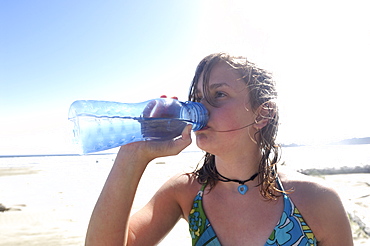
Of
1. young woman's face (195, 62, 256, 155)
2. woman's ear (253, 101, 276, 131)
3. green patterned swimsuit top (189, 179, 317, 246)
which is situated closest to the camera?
green patterned swimsuit top (189, 179, 317, 246)

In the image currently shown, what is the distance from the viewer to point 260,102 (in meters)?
1.77

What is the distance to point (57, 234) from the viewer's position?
15.3ft

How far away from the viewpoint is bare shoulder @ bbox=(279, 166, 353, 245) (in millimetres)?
1561

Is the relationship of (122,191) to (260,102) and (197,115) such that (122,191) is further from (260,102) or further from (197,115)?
(260,102)

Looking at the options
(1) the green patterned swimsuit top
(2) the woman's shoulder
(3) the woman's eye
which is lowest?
(1) the green patterned swimsuit top

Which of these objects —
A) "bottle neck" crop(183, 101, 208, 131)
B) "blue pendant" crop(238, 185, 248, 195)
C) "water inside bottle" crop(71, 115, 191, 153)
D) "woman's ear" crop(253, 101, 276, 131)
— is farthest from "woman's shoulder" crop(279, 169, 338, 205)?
"water inside bottle" crop(71, 115, 191, 153)

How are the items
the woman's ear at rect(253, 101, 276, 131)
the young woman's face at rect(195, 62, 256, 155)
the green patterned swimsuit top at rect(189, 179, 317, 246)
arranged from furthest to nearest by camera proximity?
the woman's ear at rect(253, 101, 276, 131), the young woman's face at rect(195, 62, 256, 155), the green patterned swimsuit top at rect(189, 179, 317, 246)

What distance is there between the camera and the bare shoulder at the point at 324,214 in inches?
61.4

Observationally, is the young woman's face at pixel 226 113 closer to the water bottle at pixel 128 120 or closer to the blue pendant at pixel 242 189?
the water bottle at pixel 128 120

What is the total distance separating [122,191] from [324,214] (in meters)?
1.13

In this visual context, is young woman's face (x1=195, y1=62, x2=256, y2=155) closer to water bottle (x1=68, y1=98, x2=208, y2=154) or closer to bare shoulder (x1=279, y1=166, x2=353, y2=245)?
water bottle (x1=68, y1=98, x2=208, y2=154)

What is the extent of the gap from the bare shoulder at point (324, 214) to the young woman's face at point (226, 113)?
1.62ft

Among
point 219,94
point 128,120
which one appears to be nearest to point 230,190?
point 219,94

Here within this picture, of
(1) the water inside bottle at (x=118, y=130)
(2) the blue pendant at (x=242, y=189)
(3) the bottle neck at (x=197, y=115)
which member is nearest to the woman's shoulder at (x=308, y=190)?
(2) the blue pendant at (x=242, y=189)
